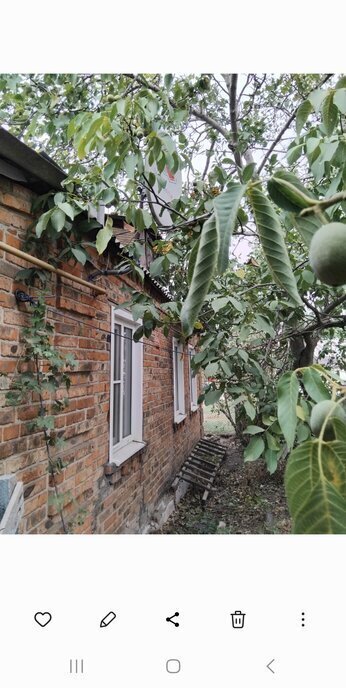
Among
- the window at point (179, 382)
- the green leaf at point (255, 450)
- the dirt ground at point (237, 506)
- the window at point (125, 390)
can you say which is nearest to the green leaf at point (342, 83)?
the green leaf at point (255, 450)

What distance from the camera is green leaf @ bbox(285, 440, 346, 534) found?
320 mm

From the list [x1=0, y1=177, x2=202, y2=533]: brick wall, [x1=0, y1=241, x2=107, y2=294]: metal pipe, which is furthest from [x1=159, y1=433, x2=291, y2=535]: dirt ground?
[x1=0, y1=241, x2=107, y2=294]: metal pipe

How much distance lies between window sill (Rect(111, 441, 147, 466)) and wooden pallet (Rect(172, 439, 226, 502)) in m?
1.23

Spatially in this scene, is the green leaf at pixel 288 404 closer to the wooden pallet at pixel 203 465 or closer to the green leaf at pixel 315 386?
the green leaf at pixel 315 386

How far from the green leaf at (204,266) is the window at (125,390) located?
6.11 feet

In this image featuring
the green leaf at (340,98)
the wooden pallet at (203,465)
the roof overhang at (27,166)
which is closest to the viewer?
the green leaf at (340,98)

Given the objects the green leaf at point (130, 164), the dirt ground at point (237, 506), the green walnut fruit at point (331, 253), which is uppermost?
the green leaf at point (130, 164)

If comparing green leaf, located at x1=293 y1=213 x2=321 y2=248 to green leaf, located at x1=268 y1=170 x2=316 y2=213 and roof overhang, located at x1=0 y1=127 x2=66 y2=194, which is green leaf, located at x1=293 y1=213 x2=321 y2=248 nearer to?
green leaf, located at x1=268 y1=170 x2=316 y2=213

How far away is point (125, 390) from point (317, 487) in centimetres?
237

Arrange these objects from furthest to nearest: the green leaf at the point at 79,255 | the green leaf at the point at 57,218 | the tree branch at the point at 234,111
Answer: the tree branch at the point at 234,111, the green leaf at the point at 79,255, the green leaf at the point at 57,218
